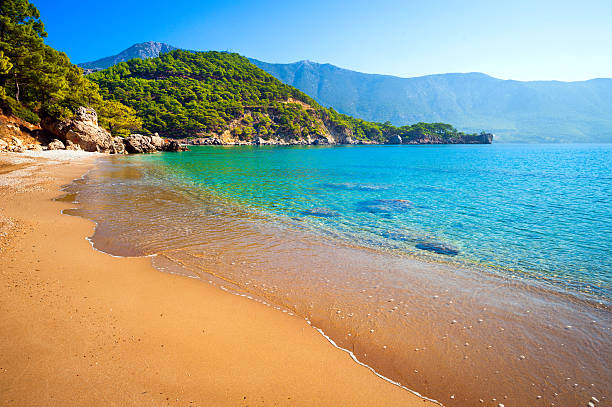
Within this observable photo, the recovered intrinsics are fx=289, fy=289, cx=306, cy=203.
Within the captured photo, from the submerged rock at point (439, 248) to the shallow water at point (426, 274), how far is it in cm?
7

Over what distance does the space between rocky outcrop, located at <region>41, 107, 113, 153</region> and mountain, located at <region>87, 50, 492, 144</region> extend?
2441 inches

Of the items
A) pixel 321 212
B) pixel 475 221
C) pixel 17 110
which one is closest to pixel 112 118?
pixel 17 110

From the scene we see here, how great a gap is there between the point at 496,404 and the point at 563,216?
16543 millimetres

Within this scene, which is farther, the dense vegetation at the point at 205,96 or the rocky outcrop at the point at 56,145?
the dense vegetation at the point at 205,96

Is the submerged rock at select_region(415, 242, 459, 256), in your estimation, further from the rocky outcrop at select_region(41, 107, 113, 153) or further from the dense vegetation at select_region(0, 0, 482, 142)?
the rocky outcrop at select_region(41, 107, 113, 153)

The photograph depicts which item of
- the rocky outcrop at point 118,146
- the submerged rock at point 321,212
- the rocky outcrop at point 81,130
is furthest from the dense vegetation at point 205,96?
the submerged rock at point 321,212

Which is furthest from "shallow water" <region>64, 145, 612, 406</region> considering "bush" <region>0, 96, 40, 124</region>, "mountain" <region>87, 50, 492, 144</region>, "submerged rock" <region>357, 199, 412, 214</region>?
"mountain" <region>87, 50, 492, 144</region>

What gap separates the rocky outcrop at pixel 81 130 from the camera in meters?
43.8

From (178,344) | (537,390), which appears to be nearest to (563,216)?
(537,390)

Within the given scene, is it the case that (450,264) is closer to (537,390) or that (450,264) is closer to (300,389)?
(537,390)

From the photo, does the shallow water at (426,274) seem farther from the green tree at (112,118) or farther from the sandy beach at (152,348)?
the green tree at (112,118)

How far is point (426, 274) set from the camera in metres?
8.02

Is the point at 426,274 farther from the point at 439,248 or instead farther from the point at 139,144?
the point at 139,144

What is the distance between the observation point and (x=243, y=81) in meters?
175
